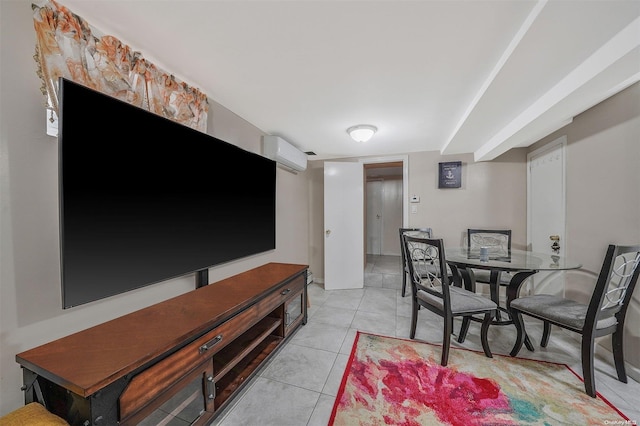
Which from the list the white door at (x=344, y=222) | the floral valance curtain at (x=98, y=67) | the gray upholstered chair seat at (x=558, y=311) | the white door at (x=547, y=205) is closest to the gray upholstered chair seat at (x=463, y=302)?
the gray upholstered chair seat at (x=558, y=311)

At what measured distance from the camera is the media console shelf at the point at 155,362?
2.70 feet

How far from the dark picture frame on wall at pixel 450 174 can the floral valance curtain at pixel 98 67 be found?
3.40m

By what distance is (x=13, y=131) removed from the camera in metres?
0.99

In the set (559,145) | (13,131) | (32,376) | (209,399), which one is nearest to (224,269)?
(209,399)

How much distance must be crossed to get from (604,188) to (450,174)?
5.63 feet

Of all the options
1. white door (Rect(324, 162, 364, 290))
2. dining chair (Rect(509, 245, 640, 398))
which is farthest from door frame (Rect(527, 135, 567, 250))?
white door (Rect(324, 162, 364, 290))

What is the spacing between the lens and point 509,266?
6.19ft

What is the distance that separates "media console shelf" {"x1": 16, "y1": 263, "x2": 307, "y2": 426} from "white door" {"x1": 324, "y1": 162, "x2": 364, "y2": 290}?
2.06 meters

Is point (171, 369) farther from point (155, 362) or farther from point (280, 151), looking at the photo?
point (280, 151)

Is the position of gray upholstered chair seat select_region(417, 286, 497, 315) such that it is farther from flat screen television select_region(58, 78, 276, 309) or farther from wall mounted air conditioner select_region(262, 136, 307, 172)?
wall mounted air conditioner select_region(262, 136, 307, 172)

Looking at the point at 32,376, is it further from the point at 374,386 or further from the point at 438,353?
the point at 438,353

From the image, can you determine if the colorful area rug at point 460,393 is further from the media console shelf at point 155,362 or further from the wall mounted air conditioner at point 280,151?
the wall mounted air conditioner at point 280,151

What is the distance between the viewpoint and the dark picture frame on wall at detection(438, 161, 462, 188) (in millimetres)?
3520

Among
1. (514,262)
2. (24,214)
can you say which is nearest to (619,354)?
(514,262)
